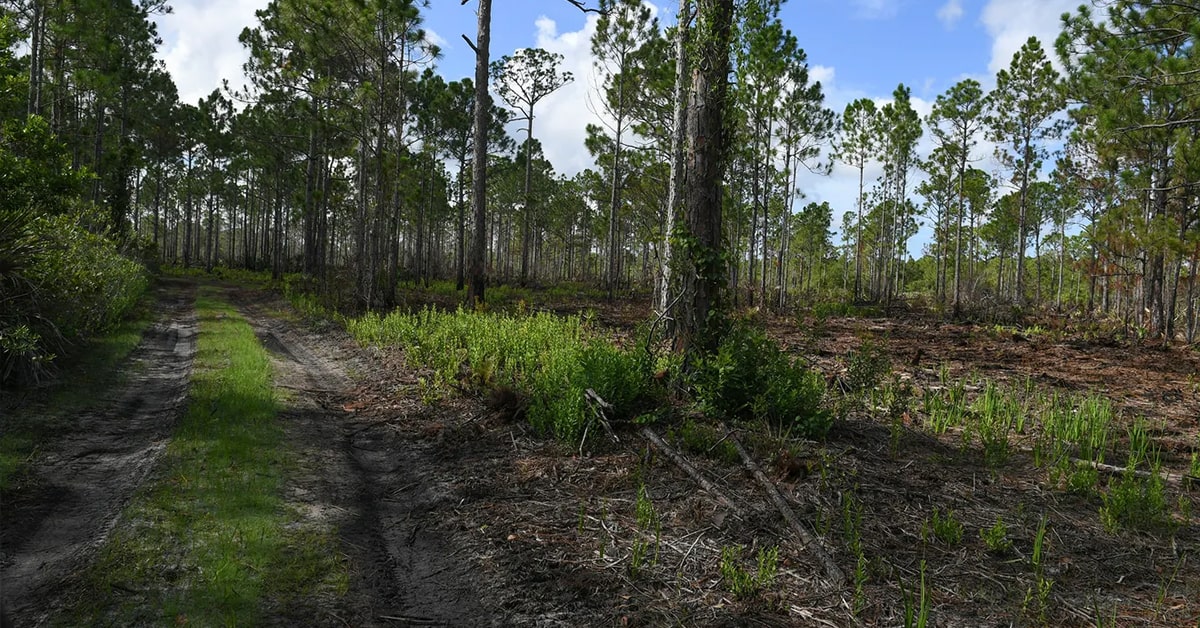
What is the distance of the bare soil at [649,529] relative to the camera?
2.73 meters

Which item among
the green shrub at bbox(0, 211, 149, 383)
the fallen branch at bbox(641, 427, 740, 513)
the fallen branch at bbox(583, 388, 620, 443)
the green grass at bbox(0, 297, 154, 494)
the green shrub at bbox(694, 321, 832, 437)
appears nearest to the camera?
the fallen branch at bbox(641, 427, 740, 513)

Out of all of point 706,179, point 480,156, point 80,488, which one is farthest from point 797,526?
point 480,156

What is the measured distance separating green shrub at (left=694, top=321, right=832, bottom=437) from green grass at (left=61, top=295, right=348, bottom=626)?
3.10m

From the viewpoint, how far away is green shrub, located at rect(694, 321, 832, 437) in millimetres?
4988

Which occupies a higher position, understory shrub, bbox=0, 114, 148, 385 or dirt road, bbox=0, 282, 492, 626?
understory shrub, bbox=0, 114, 148, 385

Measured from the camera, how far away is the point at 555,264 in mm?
61875

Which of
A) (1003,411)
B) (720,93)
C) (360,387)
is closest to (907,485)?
(1003,411)

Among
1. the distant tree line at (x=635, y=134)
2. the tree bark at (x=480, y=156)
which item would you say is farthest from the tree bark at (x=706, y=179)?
the tree bark at (x=480, y=156)

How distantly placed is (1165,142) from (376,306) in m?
18.6

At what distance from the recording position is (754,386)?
5.14 metres

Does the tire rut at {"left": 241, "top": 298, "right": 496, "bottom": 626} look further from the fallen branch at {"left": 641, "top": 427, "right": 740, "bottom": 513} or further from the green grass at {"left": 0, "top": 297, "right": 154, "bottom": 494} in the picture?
the green grass at {"left": 0, "top": 297, "right": 154, "bottom": 494}

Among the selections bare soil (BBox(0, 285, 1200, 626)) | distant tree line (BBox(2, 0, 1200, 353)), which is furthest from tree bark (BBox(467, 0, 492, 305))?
bare soil (BBox(0, 285, 1200, 626))

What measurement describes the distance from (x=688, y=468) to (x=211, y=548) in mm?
2765

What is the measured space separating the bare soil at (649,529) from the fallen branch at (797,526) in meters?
0.04
